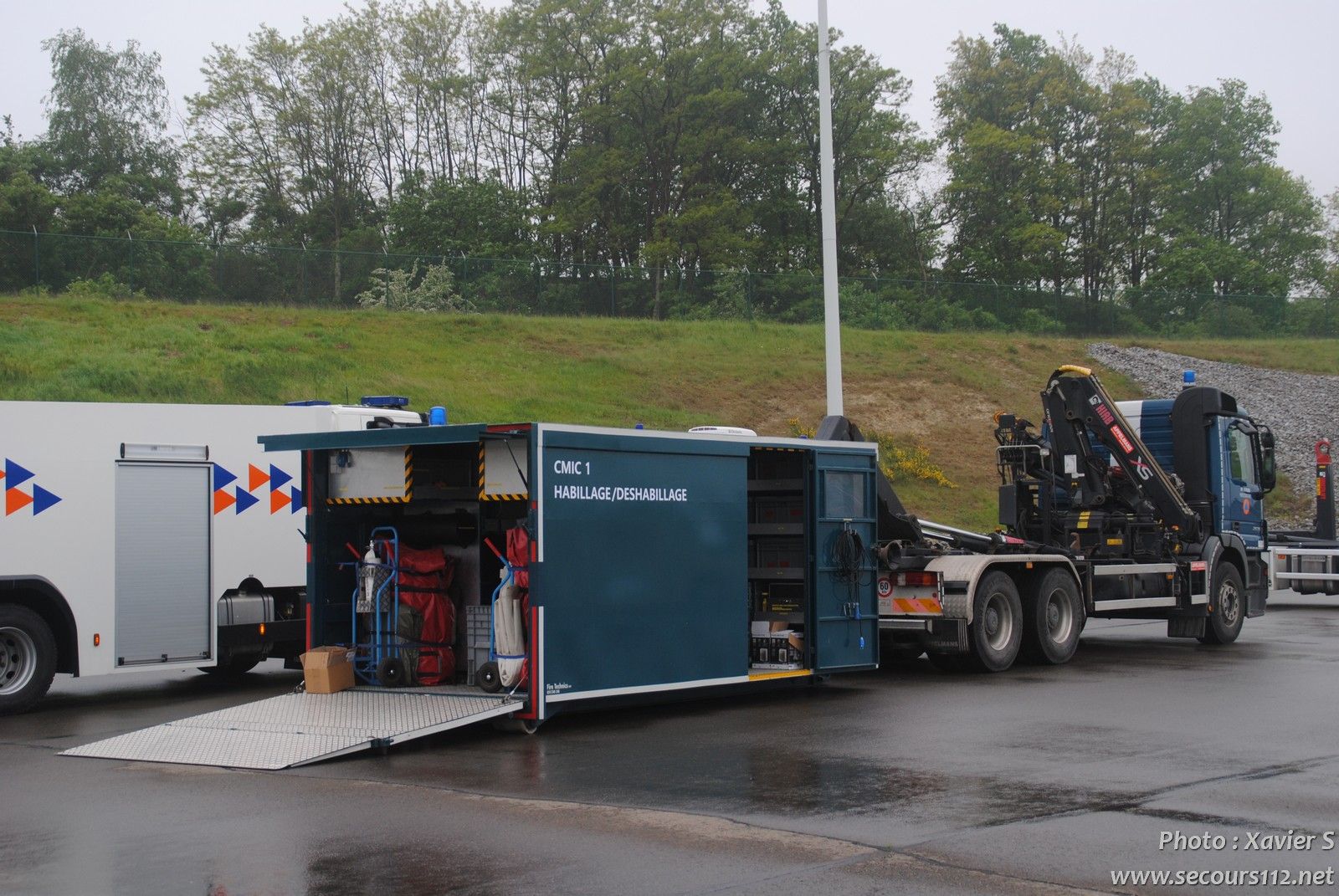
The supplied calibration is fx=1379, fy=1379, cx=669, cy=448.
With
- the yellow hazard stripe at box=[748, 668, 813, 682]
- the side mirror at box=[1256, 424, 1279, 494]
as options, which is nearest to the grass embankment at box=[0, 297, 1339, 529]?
the side mirror at box=[1256, 424, 1279, 494]

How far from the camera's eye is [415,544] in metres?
13.7

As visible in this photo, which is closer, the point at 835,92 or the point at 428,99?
the point at 835,92

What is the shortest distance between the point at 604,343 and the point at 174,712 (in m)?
30.3

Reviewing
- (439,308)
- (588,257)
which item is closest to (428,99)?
(588,257)

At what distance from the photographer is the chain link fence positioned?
37812 mm

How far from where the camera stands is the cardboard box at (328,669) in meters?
12.5

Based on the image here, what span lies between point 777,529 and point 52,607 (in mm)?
7133

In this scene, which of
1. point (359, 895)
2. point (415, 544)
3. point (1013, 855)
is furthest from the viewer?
point (415, 544)

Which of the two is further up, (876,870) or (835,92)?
(835,92)

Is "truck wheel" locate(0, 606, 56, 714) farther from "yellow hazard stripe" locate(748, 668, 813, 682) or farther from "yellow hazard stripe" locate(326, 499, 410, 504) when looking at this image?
"yellow hazard stripe" locate(748, 668, 813, 682)

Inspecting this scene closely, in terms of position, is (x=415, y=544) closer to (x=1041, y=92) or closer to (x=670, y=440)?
(x=670, y=440)

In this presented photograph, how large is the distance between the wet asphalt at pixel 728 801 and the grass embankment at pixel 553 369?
1957 centimetres

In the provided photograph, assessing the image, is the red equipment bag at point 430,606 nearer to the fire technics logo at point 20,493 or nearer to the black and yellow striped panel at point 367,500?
the black and yellow striped panel at point 367,500

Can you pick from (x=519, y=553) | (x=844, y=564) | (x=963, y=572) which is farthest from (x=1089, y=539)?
(x=519, y=553)
